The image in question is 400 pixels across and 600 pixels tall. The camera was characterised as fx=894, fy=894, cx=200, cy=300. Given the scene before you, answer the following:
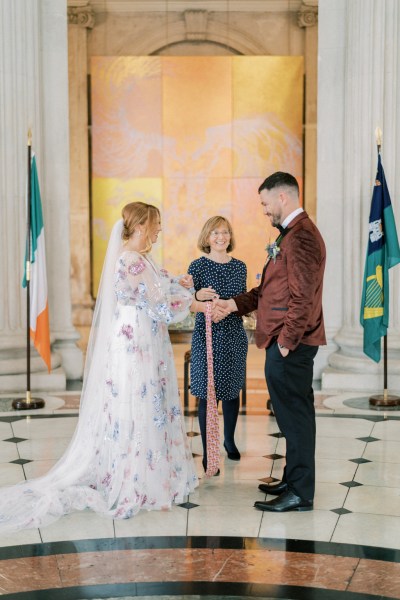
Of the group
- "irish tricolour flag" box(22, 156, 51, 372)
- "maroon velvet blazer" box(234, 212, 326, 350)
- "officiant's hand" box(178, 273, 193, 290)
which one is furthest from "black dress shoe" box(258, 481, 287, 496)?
"irish tricolour flag" box(22, 156, 51, 372)

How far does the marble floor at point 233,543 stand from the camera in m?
3.83

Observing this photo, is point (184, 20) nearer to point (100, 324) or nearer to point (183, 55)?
point (183, 55)

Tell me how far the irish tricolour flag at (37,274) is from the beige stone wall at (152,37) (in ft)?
21.0

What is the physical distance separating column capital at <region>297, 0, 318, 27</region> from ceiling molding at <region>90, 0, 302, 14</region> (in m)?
0.14

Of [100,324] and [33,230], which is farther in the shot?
[33,230]

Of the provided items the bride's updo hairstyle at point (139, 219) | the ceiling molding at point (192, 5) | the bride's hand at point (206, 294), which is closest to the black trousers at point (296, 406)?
the bride's hand at point (206, 294)

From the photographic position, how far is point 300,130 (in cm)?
1408

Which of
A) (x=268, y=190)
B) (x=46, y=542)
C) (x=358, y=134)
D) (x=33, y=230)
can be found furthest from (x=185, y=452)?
(x=358, y=134)

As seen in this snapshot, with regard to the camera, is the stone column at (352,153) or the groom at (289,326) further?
the stone column at (352,153)

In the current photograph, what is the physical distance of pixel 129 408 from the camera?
16.5 feet

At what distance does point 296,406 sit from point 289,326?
48 centimetres

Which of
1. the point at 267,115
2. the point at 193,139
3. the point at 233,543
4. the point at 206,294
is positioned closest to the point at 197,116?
the point at 193,139

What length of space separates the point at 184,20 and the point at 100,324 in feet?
34.5

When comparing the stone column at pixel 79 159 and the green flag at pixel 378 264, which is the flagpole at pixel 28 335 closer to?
the green flag at pixel 378 264
